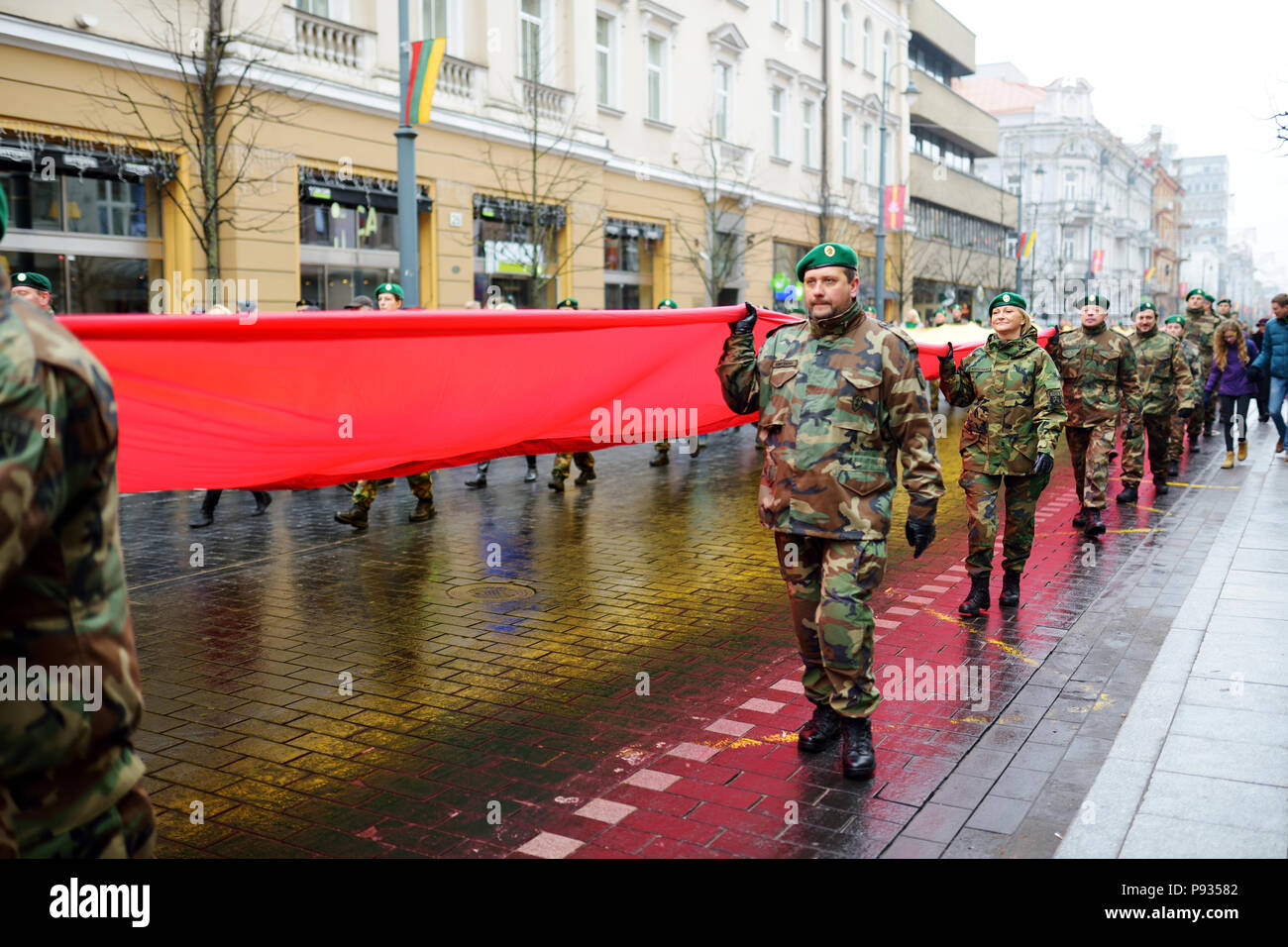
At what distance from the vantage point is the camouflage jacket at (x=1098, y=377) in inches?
458

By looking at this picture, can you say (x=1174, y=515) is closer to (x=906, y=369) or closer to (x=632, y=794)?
(x=906, y=369)

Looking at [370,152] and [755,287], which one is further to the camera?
[755,287]

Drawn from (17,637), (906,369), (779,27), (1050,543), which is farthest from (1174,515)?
(779,27)

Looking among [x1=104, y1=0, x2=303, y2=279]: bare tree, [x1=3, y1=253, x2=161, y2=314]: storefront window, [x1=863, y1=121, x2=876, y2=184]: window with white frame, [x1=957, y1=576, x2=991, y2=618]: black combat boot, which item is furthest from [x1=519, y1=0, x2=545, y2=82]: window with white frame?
[x1=863, y1=121, x2=876, y2=184]: window with white frame

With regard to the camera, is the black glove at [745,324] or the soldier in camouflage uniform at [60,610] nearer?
the soldier in camouflage uniform at [60,610]

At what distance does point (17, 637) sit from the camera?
220 cm

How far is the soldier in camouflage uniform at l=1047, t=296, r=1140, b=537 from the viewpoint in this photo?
11.6m

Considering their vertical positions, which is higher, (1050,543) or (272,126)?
(272,126)

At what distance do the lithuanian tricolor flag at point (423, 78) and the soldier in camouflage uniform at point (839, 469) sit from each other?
11252mm

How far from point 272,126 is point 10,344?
1684 centimetres

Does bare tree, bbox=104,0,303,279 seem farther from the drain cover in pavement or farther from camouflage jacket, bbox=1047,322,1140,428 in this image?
camouflage jacket, bbox=1047,322,1140,428

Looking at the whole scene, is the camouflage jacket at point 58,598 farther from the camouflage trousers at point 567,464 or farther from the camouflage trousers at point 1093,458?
the camouflage trousers at point 567,464

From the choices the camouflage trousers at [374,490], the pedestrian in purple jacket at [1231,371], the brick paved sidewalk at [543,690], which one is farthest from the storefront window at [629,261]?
the brick paved sidewalk at [543,690]

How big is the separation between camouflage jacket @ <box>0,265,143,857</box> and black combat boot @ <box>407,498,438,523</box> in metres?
9.62
